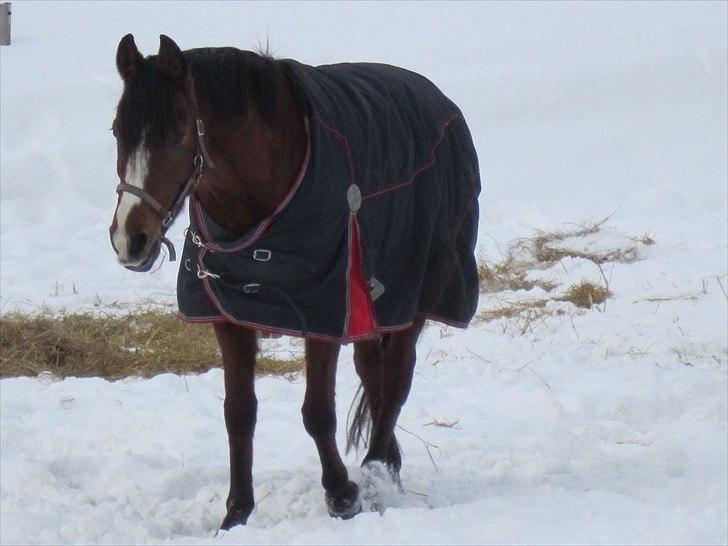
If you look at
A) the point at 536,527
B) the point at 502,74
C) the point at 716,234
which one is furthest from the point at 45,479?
the point at 502,74

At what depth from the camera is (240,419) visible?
3166 millimetres

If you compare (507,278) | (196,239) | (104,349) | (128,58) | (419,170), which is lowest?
(507,278)

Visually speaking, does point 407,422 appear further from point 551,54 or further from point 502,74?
point 551,54

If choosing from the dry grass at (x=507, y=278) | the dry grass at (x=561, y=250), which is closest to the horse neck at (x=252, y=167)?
the dry grass at (x=507, y=278)

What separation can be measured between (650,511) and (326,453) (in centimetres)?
93

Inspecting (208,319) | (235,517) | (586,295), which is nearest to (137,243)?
(208,319)

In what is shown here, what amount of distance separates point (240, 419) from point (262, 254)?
1.99ft

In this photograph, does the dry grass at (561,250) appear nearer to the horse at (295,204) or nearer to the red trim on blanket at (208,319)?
the horse at (295,204)

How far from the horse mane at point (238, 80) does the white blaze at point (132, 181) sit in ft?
0.84

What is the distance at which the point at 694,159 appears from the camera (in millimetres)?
9820

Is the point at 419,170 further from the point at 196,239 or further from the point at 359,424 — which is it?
the point at 359,424

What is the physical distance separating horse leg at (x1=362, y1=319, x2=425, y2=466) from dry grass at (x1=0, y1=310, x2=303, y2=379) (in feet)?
4.22

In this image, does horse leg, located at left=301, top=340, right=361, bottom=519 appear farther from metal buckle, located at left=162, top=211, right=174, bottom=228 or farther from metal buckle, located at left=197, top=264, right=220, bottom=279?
metal buckle, located at left=162, top=211, right=174, bottom=228

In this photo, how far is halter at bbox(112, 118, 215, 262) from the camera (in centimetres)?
239
